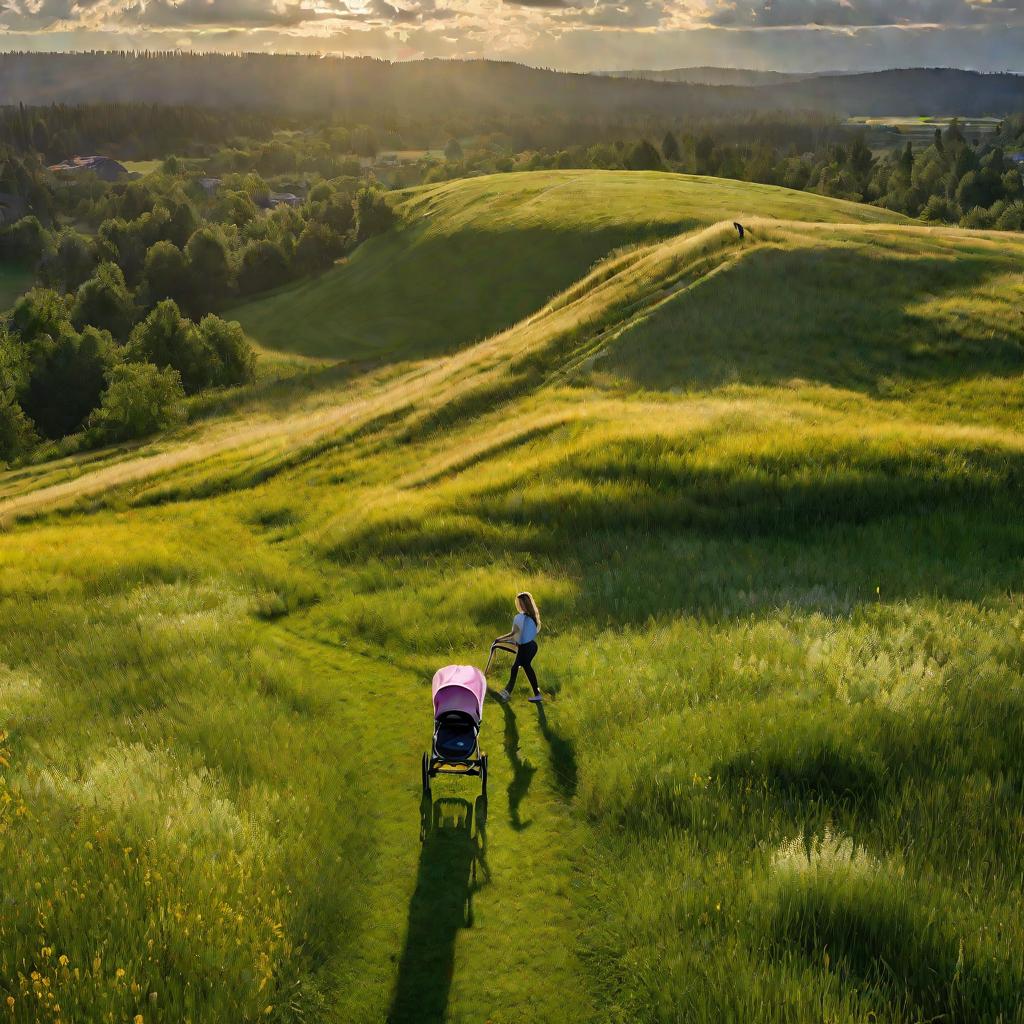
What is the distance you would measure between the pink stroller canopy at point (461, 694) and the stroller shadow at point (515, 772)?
4.01ft

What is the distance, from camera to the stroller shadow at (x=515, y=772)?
1052 cm

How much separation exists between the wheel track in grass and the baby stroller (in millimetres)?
555

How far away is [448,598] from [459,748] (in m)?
6.84

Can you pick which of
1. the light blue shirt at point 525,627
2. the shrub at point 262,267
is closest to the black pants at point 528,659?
the light blue shirt at point 525,627

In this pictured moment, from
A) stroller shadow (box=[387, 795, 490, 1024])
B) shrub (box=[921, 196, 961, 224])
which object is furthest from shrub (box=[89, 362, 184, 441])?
shrub (box=[921, 196, 961, 224])

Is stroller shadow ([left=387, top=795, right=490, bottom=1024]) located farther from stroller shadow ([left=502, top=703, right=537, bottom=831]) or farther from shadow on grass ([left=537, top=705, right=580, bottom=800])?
shadow on grass ([left=537, top=705, right=580, bottom=800])

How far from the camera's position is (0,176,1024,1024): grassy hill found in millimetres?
7191

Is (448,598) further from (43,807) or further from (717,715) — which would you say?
(43,807)

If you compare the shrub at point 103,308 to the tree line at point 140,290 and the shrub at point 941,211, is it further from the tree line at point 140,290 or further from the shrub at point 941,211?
the shrub at point 941,211

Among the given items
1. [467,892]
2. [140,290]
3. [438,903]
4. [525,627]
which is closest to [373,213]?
[140,290]

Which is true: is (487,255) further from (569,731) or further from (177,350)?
(569,731)

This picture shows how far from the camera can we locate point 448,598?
17.3m

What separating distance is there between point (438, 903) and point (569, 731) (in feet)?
12.6

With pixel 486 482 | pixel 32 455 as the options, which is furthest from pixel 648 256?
pixel 32 455
